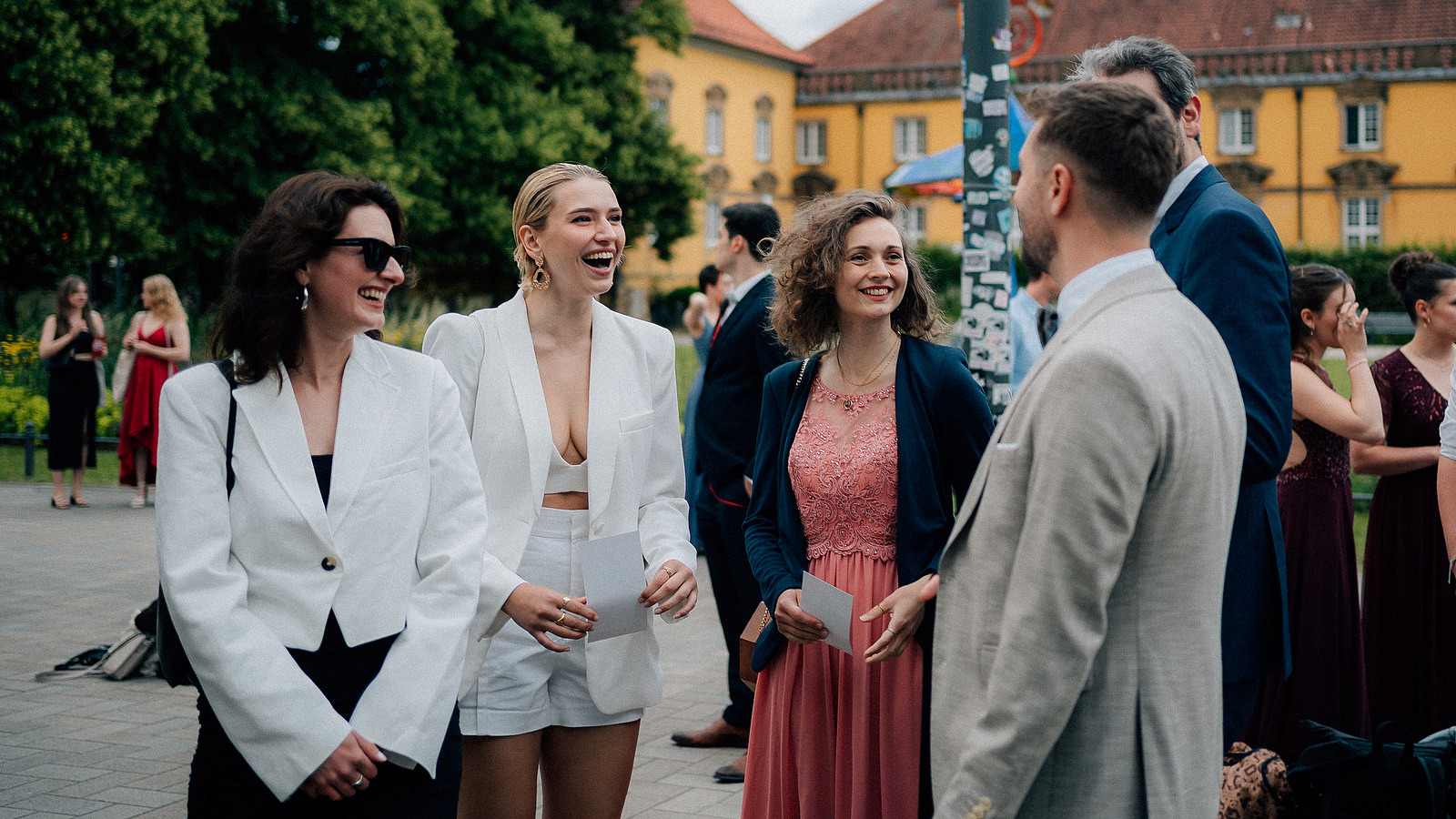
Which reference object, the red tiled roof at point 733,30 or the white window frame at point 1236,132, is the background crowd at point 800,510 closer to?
the red tiled roof at point 733,30

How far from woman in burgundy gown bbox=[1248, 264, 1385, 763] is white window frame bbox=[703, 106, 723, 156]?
55257mm

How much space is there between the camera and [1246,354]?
8.76 feet

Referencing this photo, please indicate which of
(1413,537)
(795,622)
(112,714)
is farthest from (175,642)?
(1413,537)

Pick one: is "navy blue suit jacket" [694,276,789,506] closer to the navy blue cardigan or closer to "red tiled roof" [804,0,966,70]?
the navy blue cardigan

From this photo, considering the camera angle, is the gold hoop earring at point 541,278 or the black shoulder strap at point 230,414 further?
the gold hoop earring at point 541,278

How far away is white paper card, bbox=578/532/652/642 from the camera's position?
3.36 m

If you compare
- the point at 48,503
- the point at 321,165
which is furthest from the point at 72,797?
the point at 321,165

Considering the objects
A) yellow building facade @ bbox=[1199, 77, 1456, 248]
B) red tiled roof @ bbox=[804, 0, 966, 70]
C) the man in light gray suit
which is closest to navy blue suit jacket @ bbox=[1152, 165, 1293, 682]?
the man in light gray suit

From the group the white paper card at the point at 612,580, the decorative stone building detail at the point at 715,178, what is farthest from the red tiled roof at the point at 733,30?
the white paper card at the point at 612,580

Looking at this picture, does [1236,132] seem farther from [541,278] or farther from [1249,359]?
[1249,359]

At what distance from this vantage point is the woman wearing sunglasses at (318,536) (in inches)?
102

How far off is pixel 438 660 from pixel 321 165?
25942mm

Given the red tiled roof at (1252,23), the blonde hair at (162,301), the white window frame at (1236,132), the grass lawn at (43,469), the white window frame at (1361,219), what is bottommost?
the grass lawn at (43,469)

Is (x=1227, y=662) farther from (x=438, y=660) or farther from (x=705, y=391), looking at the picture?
(x=705, y=391)
